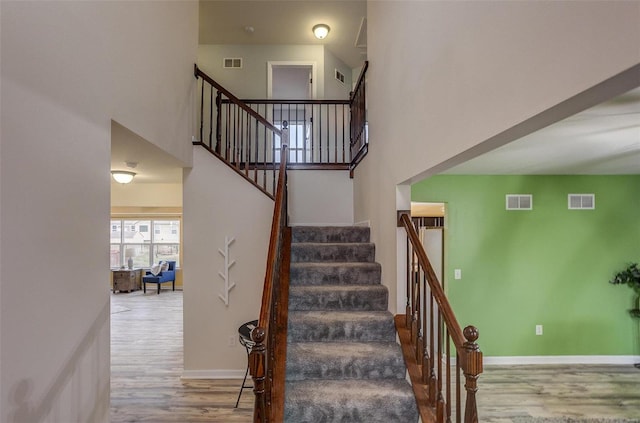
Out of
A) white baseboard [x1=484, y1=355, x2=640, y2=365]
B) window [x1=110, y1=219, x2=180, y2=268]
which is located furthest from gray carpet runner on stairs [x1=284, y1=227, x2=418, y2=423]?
window [x1=110, y1=219, x2=180, y2=268]

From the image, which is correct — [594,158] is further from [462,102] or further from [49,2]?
[49,2]

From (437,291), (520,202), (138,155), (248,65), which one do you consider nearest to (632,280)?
(520,202)

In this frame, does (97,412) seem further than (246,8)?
No

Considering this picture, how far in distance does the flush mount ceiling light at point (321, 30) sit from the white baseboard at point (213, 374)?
526 cm

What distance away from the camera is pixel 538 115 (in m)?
1.09

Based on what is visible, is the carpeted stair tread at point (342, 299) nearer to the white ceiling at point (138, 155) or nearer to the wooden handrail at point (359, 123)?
the wooden handrail at point (359, 123)

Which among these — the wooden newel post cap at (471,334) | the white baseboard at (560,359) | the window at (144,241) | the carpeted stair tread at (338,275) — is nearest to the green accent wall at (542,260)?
the white baseboard at (560,359)

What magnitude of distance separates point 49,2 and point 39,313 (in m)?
1.52

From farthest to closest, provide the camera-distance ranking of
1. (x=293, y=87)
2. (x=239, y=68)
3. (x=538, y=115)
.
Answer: (x=293, y=87)
(x=239, y=68)
(x=538, y=115)

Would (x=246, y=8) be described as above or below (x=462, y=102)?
above

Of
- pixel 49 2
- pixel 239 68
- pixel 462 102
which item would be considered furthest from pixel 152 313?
pixel 462 102

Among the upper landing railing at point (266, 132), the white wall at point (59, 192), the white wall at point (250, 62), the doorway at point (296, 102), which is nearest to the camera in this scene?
the white wall at point (59, 192)

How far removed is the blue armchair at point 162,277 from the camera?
9.09 metres

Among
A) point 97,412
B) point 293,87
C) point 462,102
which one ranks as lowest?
point 97,412
